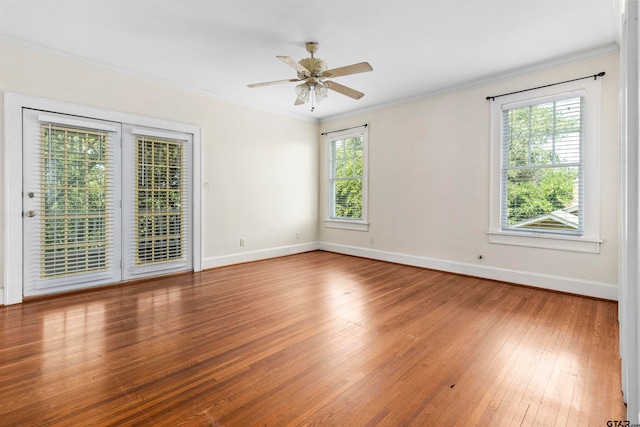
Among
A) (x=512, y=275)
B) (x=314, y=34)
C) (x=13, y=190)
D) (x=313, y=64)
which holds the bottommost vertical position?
(x=512, y=275)

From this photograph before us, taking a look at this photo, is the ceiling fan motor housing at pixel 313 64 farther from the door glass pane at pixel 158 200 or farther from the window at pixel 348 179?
the window at pixel 348 179

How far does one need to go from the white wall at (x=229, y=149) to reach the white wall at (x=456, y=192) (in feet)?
3.61

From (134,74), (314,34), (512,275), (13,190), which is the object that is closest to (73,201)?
(13,190)

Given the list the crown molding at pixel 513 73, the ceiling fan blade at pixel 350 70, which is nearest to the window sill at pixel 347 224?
the crown molding at pixel 513 73

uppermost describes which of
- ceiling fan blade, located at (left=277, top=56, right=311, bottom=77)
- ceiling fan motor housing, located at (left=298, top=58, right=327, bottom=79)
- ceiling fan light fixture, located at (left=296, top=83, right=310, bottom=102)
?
ceiling fan motor housing, located at (left=298, top=58, right=327, bottom=79)

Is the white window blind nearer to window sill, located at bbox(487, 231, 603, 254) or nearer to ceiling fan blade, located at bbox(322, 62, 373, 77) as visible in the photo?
window sill, located at bbox(487, 231, 603, 254)

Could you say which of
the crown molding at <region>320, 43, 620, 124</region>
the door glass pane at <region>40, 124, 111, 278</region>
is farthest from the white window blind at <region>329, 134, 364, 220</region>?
the door glass pane at <region>40, 124, 111, 278</region>

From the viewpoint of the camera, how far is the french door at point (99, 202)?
350cm

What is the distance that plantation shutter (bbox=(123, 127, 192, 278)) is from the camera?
418 cm

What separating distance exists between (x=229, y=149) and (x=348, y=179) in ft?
7.68

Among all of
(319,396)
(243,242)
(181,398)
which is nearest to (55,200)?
(243,242)

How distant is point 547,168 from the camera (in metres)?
3.82

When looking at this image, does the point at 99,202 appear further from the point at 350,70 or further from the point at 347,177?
the point at 347,177

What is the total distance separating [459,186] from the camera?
15.1ft
